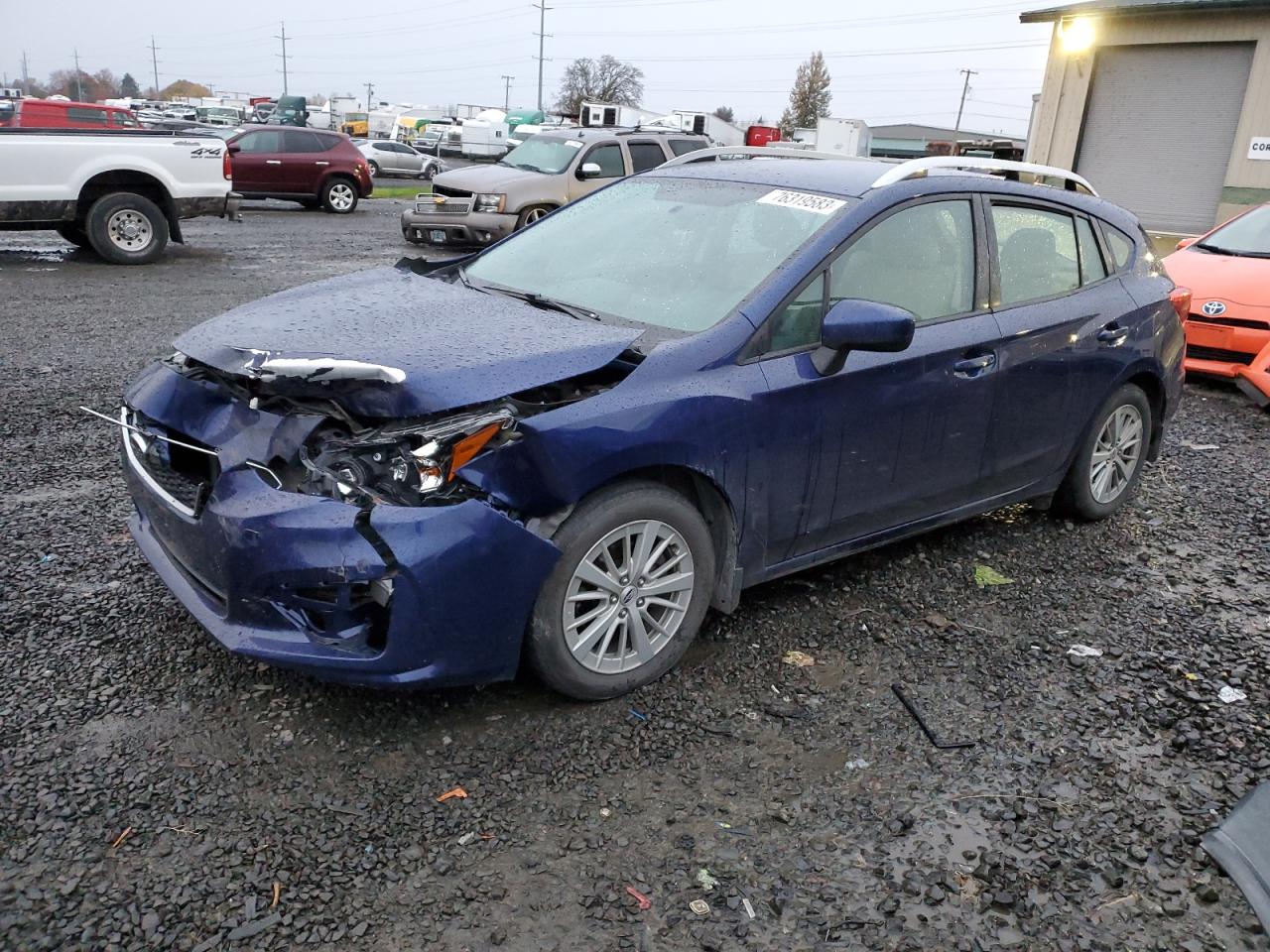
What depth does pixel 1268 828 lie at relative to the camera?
116 inches

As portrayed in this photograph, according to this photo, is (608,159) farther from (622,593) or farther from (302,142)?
(622,593)

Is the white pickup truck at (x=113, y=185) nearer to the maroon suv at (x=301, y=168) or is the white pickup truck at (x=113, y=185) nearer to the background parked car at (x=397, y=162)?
the maroon suv at (x=301, y=168)

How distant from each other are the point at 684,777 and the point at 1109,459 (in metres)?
3.21

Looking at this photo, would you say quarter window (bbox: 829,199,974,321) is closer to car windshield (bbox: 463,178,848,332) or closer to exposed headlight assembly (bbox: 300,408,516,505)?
car windshield (bbox: 463,178,848,332)

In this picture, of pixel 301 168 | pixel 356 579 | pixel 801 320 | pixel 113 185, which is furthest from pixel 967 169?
pixel 301 168

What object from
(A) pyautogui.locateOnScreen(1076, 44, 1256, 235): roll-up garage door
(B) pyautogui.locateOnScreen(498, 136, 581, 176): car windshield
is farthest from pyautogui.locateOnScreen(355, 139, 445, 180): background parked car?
(A) pyautogui.locateOnScreen(1076, 44, 1256, 235): roll-up garage door

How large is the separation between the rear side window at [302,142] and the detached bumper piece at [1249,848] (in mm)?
20073

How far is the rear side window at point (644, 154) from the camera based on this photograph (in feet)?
49.6

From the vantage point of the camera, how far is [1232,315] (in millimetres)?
8164

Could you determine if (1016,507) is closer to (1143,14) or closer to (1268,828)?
(1268,828)

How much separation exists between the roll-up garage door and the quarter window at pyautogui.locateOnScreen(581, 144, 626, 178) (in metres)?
8.97

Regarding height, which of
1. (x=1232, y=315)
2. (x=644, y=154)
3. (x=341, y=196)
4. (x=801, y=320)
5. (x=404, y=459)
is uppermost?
(x=644, y=154)

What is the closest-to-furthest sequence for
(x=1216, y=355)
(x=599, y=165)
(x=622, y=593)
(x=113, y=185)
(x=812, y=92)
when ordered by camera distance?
(x=622, y=593)
(x=1216, y=355)
(x=113, y=185)
(x=599, y=165)
(x=812, y=92)

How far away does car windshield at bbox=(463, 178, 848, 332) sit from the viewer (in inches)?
148
